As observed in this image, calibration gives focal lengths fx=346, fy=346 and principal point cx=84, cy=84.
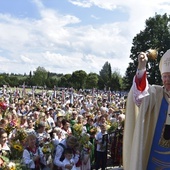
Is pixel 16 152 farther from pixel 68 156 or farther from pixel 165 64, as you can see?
pixel 165 64

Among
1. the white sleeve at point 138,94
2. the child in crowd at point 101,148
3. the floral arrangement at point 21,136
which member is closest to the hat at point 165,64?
the white sleeve at point 138,94

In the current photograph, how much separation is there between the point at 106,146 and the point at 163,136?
16.4 ft

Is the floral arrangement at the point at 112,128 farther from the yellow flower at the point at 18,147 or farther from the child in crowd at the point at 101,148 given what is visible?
the yellow flower at the point at 18,147

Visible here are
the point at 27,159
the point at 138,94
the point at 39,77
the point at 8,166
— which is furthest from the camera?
the point at 39,77

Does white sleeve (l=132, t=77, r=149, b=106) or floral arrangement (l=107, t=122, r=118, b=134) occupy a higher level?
white sleeve (l=132, t=77, r=149, b=106)

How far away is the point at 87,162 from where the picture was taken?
7.66 m

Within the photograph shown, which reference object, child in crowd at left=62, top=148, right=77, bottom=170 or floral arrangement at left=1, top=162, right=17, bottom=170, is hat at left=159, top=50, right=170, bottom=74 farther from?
child in crowd at left=62, top=148, right=77, bottom=170

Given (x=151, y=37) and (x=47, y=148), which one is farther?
(x=151, y=37)

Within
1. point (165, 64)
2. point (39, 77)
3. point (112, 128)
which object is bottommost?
point (112, 128)

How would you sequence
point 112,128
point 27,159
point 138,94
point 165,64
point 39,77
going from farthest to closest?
1. point 39,77
2. point 112,128
3. point 27,159
4. point 165,64
5. point 138,94

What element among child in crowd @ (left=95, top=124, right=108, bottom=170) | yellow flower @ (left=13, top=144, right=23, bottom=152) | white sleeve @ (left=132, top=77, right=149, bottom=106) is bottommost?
child in crowd @ (left=95, top=124, right=108, bottom=170)

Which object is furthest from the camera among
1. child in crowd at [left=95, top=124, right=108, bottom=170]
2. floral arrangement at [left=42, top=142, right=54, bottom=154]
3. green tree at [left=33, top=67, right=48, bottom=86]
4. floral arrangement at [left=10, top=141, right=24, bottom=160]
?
green tree at [left=33, top=67, right=48, bottom=86]

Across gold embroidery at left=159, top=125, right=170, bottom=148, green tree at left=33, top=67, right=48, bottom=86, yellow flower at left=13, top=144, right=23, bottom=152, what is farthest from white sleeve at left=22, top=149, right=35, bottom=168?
green tree at left=33, top=67, right=48, bottom=86

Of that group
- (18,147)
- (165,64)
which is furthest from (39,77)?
(165,64)
